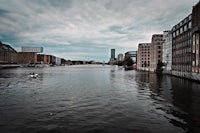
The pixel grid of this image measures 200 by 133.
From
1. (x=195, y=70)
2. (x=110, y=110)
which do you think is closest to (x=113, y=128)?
(x=110, y=110)

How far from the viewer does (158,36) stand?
18375 cm

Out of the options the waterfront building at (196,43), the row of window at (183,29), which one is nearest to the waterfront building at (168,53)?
the row of window at (183,29)

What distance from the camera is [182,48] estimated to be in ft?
345

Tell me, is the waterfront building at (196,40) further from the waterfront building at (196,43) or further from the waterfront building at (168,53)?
the waterfront building at (168,53)

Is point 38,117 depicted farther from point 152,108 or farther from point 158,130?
point 152,108

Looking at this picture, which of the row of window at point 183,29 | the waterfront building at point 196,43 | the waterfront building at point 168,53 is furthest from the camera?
the waterfront building at point 168,53

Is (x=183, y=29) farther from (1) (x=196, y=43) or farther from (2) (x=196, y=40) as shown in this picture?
(1) (x=196, y=43)

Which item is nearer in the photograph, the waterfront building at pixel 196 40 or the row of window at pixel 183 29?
the waterfront building at pixel 196 40

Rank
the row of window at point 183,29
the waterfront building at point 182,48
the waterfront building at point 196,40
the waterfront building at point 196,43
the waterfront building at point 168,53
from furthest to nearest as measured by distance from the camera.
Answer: the waterfront building at point 168,53 → the row of window at point 183,29 → the waterfront building at point 182,48 → the waterfront building at point 196,40 → the waterfront building at point 196,43

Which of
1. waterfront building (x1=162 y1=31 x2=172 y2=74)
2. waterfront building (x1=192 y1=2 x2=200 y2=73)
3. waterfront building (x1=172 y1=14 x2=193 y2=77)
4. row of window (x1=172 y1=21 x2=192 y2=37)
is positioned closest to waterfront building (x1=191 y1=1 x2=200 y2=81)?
waterfront building (x1=192 y1=2 x2=200 y2=73)

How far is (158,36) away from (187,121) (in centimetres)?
17019

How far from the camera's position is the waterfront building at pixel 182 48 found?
92238 millimetres

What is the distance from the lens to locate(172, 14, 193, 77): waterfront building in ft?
303

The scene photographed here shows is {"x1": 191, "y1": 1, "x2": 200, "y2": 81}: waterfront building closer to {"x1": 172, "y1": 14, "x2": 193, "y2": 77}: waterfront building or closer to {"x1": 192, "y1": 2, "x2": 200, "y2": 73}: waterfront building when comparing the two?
{"x1": 192, "y1": 2, "x2": 200, "y2": 73}: waterfront building
